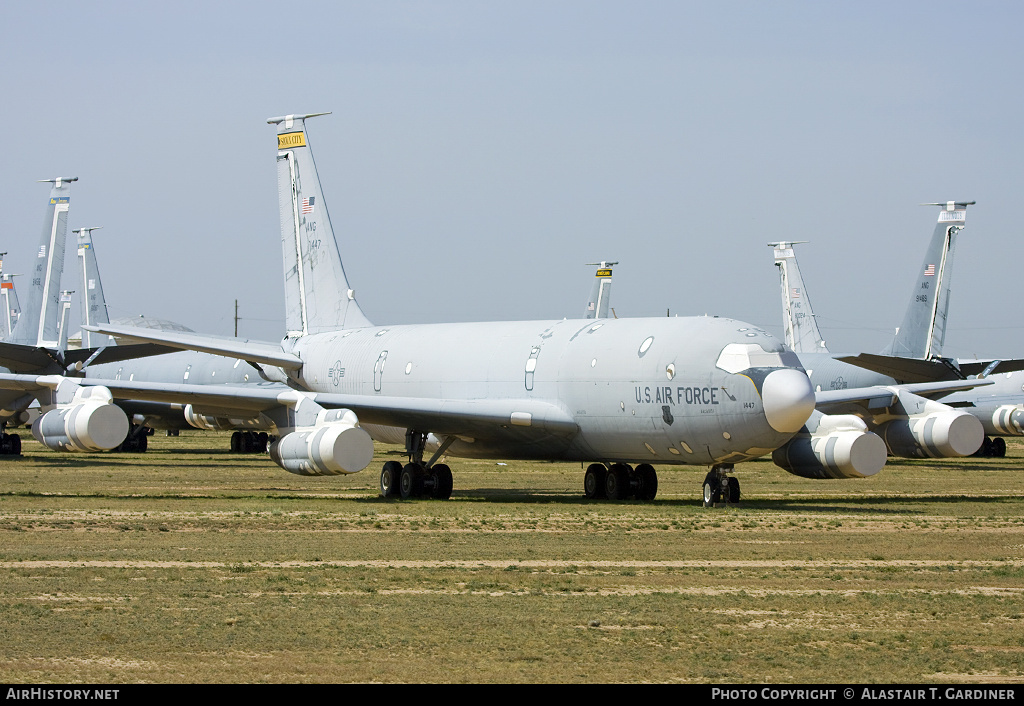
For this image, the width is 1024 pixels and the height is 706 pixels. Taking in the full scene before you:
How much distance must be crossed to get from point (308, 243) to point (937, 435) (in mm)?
16494

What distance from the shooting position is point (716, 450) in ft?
78.0

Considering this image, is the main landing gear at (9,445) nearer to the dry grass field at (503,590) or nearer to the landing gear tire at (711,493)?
the dry grass field at (503,590)

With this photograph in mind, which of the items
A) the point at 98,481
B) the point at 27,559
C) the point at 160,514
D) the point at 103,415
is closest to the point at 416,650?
the point at 27,559

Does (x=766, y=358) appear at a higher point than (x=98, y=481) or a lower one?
higher

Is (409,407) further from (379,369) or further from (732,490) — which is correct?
(732,490)

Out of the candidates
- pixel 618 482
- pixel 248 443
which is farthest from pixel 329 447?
pixel 248 443

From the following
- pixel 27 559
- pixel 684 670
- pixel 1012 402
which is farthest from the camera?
pixel 1012 402

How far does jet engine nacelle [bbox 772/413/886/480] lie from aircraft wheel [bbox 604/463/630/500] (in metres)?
3.13

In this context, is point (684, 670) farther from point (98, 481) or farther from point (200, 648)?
point (98, 481)

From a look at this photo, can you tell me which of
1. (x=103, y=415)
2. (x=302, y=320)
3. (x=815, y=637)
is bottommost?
(x=815, y=637)

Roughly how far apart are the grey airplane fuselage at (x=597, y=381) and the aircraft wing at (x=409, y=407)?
14 cm

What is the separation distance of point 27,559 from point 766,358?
12699 mm

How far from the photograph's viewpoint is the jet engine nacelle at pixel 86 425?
26.2 m
